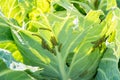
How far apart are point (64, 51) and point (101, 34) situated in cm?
15

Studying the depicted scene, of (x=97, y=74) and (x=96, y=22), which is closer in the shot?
(x=96, y=22)

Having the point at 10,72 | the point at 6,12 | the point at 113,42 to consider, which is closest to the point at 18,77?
the point at 10,72

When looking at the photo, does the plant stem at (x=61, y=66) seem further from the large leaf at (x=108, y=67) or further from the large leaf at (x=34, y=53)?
the large leaf at (x=108, y=67)

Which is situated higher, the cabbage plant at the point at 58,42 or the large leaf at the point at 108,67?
the cabbage plant at the point at 58,42

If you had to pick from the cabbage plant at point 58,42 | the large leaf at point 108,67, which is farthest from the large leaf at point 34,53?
the large leaf at point 108,67

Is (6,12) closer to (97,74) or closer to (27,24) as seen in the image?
(27,24)

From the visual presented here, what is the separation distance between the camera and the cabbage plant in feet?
4.16

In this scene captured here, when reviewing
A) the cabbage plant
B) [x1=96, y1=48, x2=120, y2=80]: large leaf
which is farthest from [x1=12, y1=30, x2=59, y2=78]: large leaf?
[x1=96, y1=48, x2=120, y2=80]: large leaf

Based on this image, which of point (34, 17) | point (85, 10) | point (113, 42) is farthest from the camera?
point (85, 10)

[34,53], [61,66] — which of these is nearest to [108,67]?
[61,66]

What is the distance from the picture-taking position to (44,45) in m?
1.30

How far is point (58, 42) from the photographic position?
4.25 feet

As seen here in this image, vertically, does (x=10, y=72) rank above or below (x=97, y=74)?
above

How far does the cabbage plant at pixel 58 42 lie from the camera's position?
1.27m
